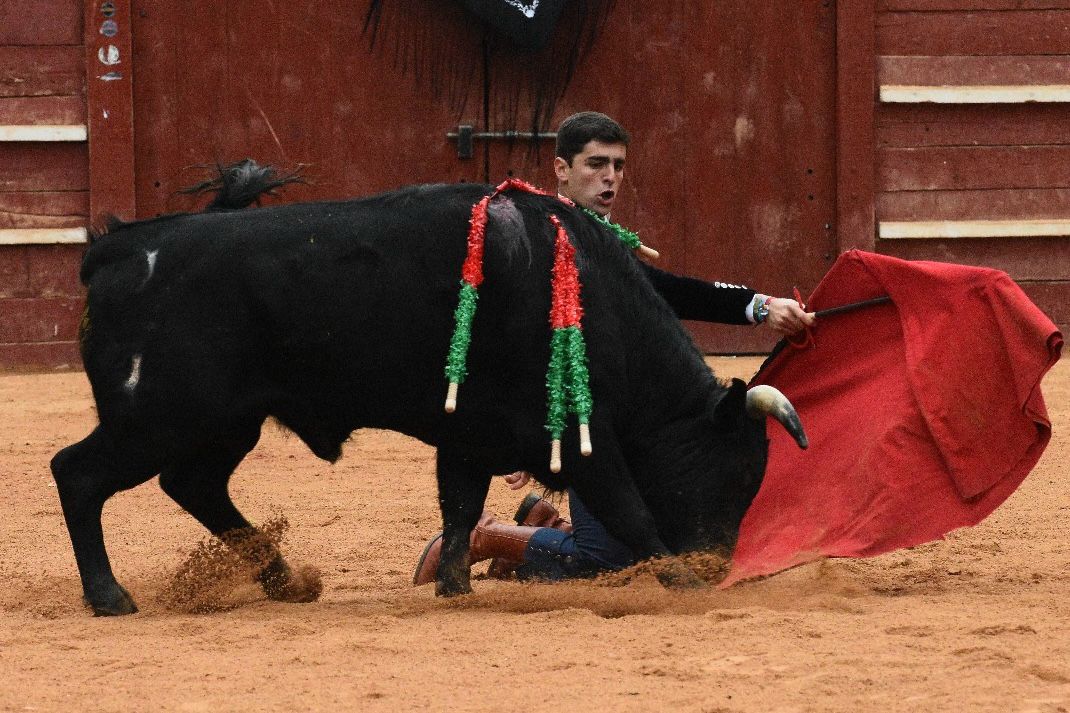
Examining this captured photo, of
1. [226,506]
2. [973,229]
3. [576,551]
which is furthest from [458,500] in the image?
[973,229]

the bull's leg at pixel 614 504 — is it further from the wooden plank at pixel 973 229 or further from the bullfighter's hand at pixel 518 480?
the wooden plank at pixel 973 229

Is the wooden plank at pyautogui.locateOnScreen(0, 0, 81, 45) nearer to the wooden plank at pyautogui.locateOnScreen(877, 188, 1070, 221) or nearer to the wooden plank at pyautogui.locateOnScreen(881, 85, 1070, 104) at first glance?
the wooden plank at pyautogui.locateOnScreen(881, 85, 1070, 104)

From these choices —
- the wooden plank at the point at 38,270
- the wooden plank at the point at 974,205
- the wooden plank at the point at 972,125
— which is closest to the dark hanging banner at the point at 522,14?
the wooden plank at the point at 972,125

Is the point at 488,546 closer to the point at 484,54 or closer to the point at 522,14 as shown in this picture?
the point at 522,14

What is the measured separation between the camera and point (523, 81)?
32.9 ft

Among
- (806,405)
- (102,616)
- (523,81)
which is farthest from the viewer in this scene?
(523,81)

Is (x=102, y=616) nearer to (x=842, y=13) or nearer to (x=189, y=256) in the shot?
(x=189, y=256)

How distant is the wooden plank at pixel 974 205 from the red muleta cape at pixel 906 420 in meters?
5.24

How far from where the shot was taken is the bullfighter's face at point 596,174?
508cm

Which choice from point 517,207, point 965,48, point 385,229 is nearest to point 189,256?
point 385,229

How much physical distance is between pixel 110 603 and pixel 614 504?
1418 millimetres

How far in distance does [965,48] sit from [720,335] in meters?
2.34

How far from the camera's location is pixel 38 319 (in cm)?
1005

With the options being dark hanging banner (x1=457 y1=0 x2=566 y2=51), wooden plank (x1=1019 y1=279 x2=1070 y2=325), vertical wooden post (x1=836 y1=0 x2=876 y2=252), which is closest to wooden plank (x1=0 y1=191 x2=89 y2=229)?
dark hanging banner (x1=457 y1=0 x2=566 y2=51)
